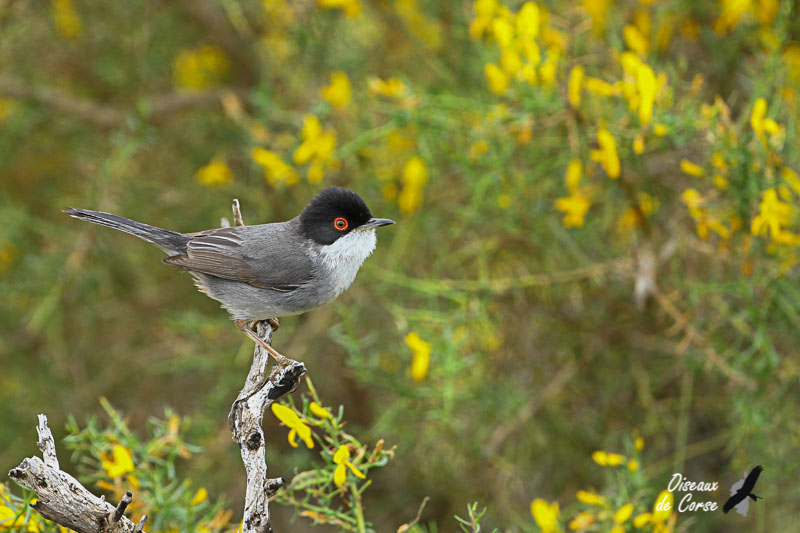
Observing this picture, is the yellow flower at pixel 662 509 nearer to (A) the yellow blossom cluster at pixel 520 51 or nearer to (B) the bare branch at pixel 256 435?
(B) the bare branch at pixel 256 435

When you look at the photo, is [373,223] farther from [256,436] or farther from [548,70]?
[256,436]

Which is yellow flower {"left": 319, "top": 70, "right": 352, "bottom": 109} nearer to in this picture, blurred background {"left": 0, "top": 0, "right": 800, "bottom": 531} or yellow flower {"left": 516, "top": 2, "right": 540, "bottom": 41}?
blurred background {"left": 0, "top": 0, "right": 800, "bottom": 531}

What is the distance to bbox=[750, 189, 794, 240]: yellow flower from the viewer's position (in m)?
3.24

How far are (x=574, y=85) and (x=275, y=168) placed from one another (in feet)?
5.80

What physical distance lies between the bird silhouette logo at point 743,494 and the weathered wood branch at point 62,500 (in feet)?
8.46

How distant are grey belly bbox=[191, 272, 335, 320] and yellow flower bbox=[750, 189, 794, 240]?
185 centimetres

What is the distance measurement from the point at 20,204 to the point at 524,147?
3.85m

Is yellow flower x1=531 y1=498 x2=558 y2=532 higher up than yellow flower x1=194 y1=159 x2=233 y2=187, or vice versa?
yellow flower x1=194 y1=159 x2=233 y2=187

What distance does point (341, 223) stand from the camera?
11.6ft

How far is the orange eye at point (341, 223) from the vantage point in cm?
353

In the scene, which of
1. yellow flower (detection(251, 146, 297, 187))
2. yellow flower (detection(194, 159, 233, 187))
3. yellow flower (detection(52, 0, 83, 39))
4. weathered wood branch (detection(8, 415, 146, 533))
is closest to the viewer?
weathered wood branch (detection(8, 415, 146, 533))

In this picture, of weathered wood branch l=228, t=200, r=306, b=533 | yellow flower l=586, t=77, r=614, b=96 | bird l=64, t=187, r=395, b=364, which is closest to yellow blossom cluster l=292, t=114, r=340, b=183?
bird l=64, t=187, r=395, b=364

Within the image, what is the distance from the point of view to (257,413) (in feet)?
8.23

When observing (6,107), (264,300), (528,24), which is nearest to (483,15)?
(528,24)
